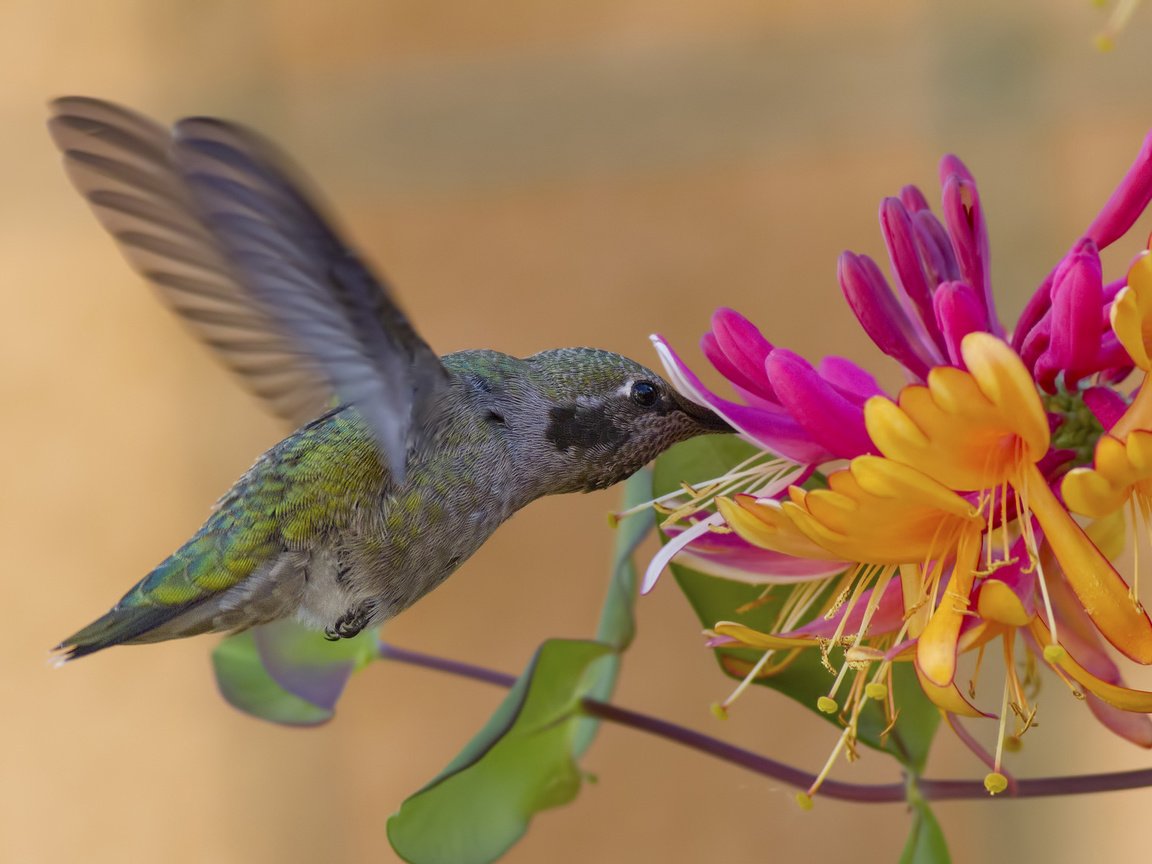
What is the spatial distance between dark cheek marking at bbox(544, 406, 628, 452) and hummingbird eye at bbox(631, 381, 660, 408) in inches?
0.6

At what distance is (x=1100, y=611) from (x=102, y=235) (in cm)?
123

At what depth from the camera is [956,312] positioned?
432 millimetres

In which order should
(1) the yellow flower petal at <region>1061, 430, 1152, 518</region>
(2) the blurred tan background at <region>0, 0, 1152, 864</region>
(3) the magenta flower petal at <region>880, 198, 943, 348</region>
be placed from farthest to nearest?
(2) the blurred tan background at <region>0, 0, 1152, 864</region> → (3) the magenta flower petal at <region>880, 198, 943, 348</region> → (1) the yellow flower petal at <region>1061, 430, 1152, 518</region>

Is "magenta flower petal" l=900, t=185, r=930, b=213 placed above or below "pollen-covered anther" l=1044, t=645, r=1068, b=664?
above

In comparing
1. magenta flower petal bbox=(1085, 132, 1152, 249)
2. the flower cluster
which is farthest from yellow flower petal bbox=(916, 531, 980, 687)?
magenta flower petal bbox=(1085, 132, 1152, 249)

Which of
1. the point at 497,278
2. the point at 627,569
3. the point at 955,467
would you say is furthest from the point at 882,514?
the point at 497,278

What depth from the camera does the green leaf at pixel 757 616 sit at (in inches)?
23.0

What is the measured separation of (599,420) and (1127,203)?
0.25m

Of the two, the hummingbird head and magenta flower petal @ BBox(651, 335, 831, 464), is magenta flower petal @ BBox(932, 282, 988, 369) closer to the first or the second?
magenta flower petal @ BBox(651, 335, 831, 464)

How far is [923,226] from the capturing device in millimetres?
486

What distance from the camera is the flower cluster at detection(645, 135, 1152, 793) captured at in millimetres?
407

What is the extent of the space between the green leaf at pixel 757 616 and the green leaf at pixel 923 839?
0.06 ft

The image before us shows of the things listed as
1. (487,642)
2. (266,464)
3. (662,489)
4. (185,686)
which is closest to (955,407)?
(662,489)

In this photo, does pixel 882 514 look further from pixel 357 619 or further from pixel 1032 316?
pixel 357 619
